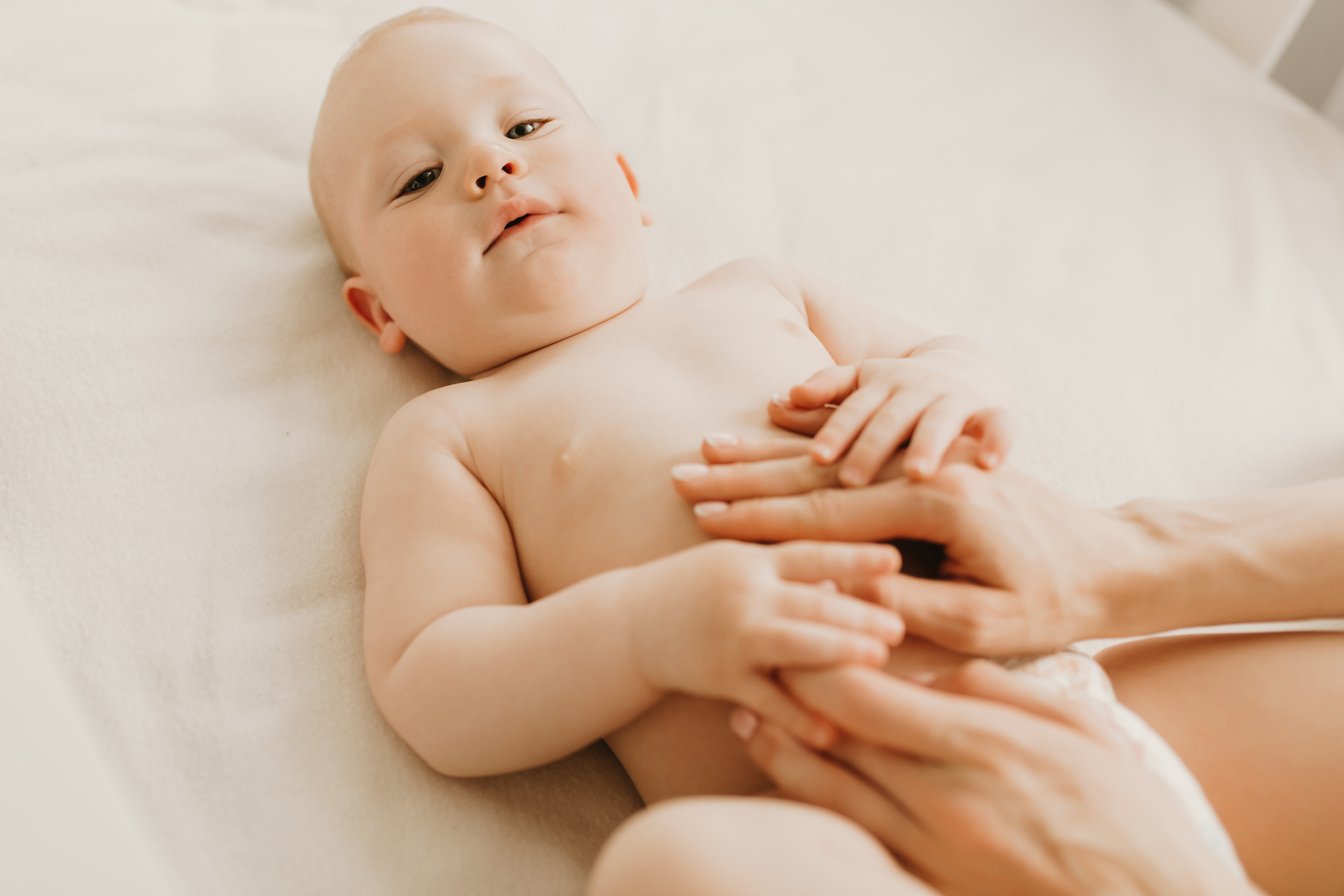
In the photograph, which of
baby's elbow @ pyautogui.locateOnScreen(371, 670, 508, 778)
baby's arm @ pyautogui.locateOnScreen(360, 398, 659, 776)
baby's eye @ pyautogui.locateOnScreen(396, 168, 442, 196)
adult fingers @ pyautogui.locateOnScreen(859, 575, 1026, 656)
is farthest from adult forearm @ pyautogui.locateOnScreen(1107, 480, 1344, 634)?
baby's eye @ pyautogui.locateOnScreen(396, 168, 442, 196)

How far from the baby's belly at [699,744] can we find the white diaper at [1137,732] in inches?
3.0

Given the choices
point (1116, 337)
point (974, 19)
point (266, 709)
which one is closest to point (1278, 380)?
point (1116, 337)

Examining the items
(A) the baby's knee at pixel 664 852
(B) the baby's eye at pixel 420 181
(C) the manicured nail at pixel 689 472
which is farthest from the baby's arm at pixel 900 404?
(B) the baby's eye at pixel 420 181

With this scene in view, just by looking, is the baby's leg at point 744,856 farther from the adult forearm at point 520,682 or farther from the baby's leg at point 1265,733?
the baby's leg at point 1265,733

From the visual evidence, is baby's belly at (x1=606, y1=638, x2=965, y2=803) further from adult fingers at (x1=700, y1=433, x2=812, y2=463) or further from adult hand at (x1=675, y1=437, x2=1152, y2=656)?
adult fingers at (x1=700, y1=433, x2=812, y2=463)

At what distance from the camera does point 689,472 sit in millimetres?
1022

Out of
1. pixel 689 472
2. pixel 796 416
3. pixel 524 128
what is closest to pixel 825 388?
pixel 796 416

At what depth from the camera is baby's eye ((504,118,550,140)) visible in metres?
1.30

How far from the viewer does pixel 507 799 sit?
1.03m

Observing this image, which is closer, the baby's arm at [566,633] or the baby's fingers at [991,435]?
the baby's arm at [566,633]

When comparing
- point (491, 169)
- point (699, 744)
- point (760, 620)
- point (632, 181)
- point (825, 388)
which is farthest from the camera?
point (632, 181)

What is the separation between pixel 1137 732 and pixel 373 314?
3.09 feet

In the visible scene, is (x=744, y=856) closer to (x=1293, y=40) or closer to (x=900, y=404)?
(x=900, y=404)

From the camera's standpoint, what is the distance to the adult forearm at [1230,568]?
1.00 meters
